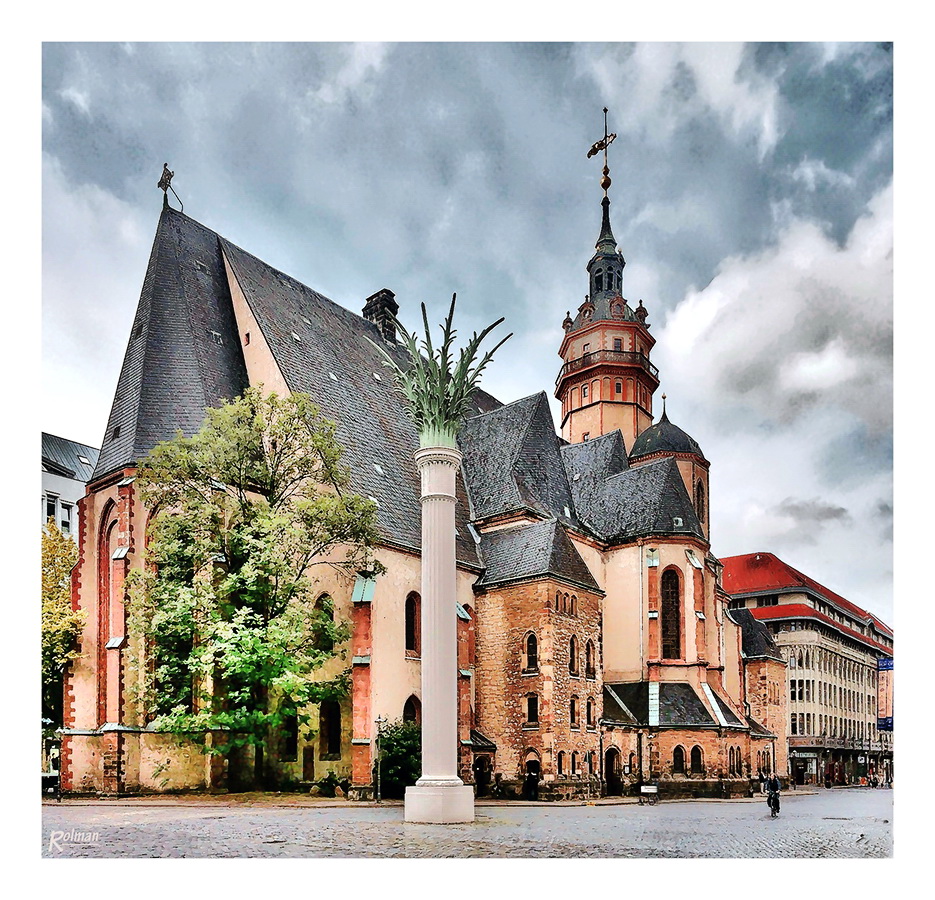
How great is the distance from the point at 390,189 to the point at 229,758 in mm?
8830

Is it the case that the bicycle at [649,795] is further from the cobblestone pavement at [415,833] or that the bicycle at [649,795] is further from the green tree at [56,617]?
the green tree at [56,617]

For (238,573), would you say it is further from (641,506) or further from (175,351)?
(641,506)

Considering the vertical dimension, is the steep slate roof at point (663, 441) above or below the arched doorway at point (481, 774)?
above

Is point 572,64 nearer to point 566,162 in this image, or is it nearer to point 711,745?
point 566,162

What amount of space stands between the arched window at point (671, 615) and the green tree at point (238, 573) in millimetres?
10714

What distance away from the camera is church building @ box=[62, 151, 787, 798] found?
669 inches

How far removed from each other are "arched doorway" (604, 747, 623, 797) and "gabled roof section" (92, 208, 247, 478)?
423 inches

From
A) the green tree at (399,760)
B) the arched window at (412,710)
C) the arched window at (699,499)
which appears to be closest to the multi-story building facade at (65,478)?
the green tree at (399,760)

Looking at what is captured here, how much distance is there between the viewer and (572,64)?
14008mm

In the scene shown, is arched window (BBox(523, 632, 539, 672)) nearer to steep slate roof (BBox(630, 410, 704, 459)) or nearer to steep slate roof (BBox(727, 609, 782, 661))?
steep slate roof (BBox(630, 410, 704, 459))

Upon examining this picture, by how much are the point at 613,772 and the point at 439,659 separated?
10271mm

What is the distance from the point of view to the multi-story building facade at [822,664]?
645 inches

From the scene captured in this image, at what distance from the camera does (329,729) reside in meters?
18.3

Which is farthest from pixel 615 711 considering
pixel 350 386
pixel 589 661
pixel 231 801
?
pixel 231 801
